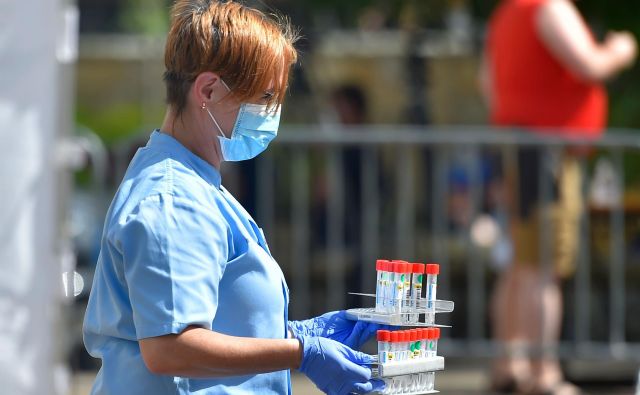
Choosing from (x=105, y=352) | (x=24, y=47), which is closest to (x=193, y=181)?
(x=105, y=352)

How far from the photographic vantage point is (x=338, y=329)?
247cm

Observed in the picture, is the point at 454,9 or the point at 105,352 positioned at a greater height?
the point at 454,9

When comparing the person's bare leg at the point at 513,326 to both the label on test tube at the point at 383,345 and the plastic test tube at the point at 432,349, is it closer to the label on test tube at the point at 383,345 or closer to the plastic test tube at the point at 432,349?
the plastic test tube at the point at 432,349

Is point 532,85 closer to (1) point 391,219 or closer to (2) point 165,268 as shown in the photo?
(1) point 391,219

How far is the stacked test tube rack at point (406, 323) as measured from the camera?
7.43 ft

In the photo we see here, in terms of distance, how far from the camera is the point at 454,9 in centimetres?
851

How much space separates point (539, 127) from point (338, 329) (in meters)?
3.53

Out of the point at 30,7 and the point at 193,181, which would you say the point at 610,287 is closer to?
the point at 30,7

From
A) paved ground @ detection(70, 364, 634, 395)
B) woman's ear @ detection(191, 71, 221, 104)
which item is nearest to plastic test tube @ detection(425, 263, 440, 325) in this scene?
woman's ear @ detection(191, 71, 221, 104)

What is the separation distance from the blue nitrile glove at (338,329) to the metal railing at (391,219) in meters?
3.58

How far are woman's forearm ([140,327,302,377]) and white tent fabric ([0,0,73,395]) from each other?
1.89 metres

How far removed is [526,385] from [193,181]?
12.8ft

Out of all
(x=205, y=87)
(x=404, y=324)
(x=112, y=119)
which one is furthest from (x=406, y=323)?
(x=112, y=119)

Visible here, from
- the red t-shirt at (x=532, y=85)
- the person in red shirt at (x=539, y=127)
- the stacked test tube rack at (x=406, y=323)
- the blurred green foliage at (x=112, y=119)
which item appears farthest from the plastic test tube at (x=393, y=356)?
the blurred green foliage at (x=112, y=119)
